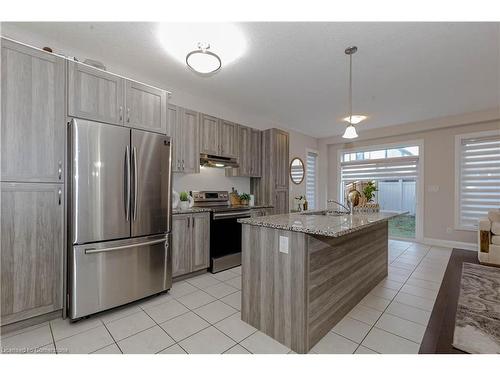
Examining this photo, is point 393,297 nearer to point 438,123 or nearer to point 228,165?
point 228,165

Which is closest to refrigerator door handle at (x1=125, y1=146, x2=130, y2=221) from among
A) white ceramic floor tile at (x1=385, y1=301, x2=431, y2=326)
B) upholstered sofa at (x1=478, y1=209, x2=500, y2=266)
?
white ceramic floor tile at (x1=385, y1=301, x2=431, y2=326)

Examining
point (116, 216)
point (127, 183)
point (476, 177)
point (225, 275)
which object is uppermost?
point (476, 177)

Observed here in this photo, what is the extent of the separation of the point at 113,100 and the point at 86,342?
2.14 meters

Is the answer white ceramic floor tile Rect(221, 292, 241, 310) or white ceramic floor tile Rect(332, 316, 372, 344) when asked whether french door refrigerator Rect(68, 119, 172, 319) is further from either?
white ceramic floor tile Rect(332, 316, 372, 344)

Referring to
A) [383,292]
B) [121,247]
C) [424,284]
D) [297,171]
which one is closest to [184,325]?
[121,247]

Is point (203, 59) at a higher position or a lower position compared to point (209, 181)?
higher

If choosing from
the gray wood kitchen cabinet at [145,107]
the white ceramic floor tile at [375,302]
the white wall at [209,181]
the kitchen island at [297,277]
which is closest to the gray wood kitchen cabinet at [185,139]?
the white wall at [209,181]

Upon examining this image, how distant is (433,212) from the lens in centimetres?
493

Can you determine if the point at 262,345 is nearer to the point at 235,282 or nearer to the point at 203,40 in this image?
the point at 235,282

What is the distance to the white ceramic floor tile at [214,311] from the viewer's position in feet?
6.99

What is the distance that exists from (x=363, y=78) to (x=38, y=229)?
3.98m

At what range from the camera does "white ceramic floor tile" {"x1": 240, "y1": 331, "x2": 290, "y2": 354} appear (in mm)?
1689

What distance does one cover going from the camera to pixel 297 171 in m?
5.78

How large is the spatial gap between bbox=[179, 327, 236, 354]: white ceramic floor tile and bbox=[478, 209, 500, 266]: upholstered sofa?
4.28 meters
